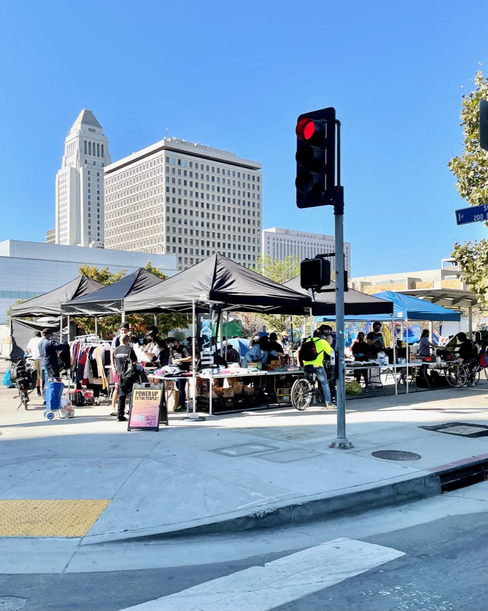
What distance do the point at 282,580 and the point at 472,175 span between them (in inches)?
534

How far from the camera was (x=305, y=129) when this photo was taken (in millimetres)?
8602

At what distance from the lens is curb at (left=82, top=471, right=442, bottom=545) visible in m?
5.44

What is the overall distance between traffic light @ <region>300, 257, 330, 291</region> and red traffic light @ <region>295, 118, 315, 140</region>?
179 cm

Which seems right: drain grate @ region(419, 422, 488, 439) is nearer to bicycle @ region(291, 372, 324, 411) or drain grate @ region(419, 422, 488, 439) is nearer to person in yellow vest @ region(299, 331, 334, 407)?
person in yellow vest @ region(299, 331, 334, 407)

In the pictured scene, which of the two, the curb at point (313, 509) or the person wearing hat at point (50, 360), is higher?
the person wearing hat at point (50, 360)

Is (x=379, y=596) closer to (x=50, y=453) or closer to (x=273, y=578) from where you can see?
(x=273, y=578)

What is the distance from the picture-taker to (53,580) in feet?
14.9

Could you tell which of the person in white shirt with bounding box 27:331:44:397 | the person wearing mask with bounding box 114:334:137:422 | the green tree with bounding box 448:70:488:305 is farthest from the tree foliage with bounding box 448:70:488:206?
the person in white shirt with bounding box 27:331:44:397

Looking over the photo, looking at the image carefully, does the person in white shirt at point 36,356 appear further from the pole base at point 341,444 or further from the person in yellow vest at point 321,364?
the pole base at point 341,444

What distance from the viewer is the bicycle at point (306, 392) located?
1358 centimetres

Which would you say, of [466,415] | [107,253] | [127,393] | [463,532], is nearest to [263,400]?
[127,393]

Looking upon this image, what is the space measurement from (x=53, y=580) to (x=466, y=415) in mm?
10240


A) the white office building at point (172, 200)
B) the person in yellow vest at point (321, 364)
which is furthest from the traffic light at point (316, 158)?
the white office building at point (172, 200)

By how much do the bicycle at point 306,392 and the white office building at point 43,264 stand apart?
86838 mm
